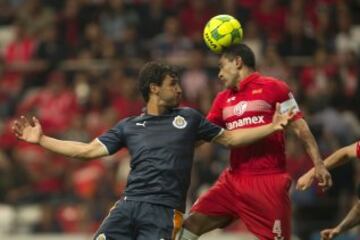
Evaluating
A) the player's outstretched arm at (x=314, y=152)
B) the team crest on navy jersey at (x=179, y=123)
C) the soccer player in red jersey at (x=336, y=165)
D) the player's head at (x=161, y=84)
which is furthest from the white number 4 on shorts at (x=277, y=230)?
the player's head at (x=161, y=84)

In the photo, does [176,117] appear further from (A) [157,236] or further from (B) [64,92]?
(B) [64,92]

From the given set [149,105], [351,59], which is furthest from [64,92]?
[149,105]

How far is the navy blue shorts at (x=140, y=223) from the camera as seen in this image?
8.27 metres

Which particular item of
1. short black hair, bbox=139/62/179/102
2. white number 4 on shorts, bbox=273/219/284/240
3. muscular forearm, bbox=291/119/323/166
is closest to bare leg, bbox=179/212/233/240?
white number 4 on shorts, bbox=273/219/284/240

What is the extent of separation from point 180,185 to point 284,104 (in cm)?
Answer: 113

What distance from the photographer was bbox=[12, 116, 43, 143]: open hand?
840cm

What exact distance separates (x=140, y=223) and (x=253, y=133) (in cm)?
112

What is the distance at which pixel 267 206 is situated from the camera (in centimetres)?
887

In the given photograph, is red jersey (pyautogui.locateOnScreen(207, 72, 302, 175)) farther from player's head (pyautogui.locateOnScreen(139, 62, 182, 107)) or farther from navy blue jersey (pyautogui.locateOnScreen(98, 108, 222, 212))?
player's head (pyautogui.locateOnScreen(139, 62, 182, 107))

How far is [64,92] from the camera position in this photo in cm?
1586

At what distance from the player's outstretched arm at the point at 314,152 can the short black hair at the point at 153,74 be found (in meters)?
1.08

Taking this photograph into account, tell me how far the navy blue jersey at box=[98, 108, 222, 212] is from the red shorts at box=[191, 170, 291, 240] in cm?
65

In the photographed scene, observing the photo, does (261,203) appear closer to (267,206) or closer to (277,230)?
(267,206)

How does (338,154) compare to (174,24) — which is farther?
(174,24)
